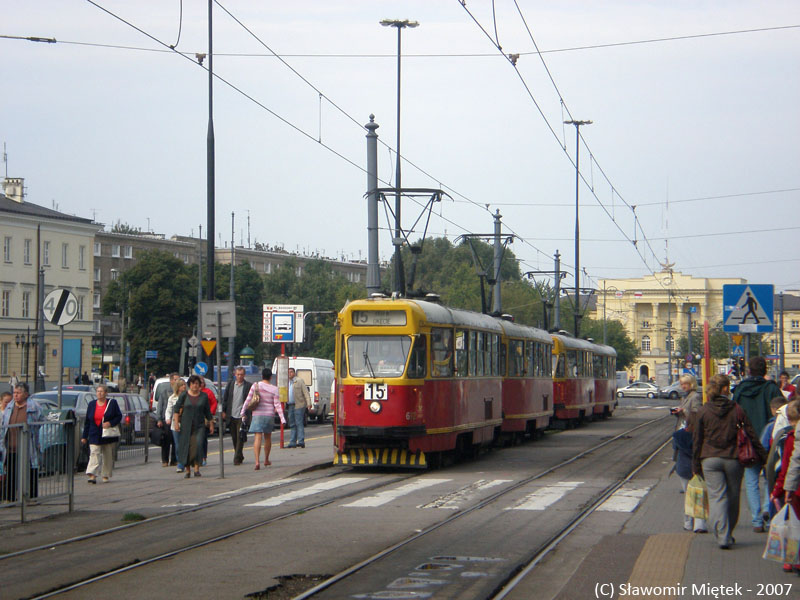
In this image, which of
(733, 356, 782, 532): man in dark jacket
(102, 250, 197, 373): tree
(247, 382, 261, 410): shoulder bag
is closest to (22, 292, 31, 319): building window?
(102, 250, 197, 373): tree

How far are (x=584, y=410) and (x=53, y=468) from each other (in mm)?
27738

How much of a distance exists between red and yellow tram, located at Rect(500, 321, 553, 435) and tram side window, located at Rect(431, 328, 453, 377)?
546 cm

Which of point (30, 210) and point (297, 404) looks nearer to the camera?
point (297, 404)

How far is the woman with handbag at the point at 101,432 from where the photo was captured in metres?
18.8

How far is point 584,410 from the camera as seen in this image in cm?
3975

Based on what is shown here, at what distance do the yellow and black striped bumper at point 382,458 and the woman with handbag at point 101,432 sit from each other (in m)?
3.68

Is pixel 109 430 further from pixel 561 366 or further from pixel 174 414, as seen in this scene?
pixel 561 366

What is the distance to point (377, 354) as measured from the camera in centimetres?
1953

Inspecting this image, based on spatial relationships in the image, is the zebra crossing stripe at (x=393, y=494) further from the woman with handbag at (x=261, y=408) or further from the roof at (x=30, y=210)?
the roof at (x=30, y=210)

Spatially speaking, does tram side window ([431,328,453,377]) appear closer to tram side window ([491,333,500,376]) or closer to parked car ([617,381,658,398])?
tram side window ([491,333,500,376])

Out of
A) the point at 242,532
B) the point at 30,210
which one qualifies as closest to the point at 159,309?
the point at 30,210

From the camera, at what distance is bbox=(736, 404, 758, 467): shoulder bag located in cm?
1052

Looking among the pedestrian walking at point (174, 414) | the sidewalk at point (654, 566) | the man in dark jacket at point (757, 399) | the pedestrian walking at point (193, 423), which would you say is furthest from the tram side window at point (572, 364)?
the man in dark jacket at point (757, 399)

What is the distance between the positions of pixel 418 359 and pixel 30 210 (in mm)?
60161
